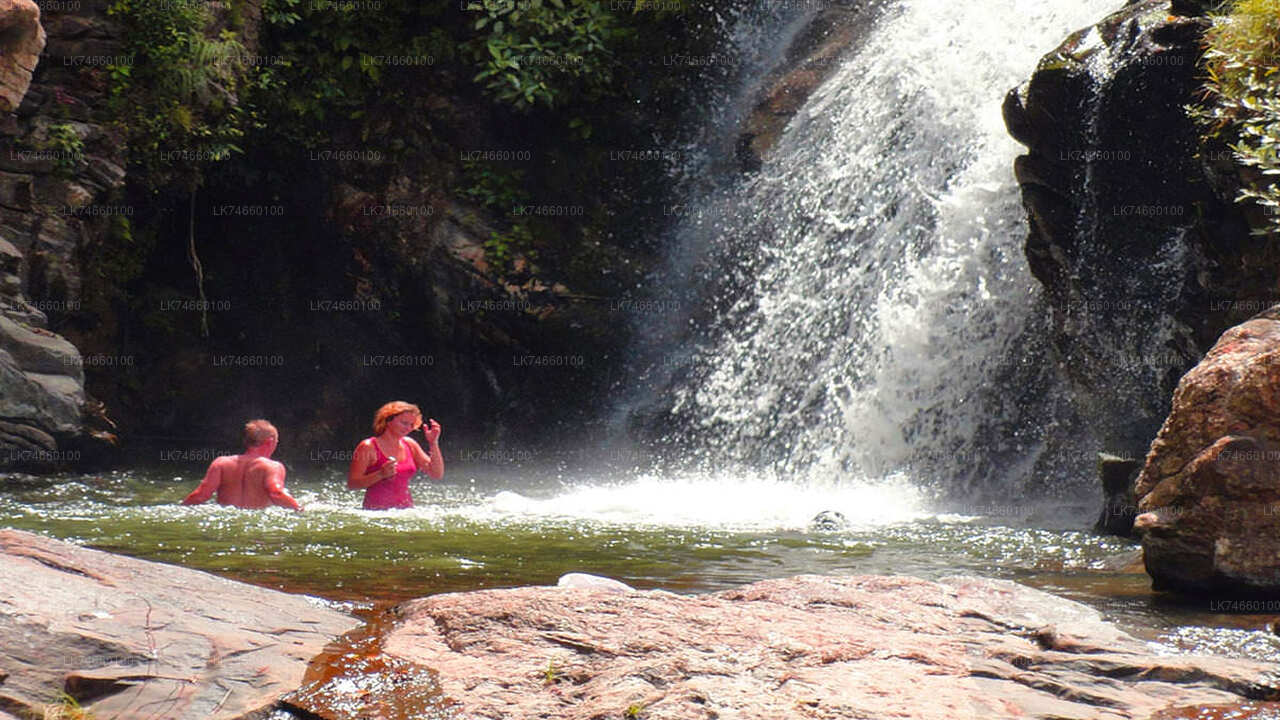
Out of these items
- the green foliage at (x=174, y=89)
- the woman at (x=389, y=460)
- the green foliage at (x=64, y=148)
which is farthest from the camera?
the green foliage at (x=174, y=89)

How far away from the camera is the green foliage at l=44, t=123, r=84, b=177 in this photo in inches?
459

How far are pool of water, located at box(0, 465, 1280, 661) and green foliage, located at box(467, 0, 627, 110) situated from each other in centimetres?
520

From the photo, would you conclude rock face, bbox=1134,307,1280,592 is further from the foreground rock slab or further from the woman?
the woman

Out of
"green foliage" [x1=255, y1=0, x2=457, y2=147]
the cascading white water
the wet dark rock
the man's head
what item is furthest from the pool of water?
"green foliage" [x1=255, y1=0, x2=457, y2=147]

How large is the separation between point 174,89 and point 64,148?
1.54 meters

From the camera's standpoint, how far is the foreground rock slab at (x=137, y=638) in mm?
3289

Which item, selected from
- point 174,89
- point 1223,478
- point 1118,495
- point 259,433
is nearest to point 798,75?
point 174,89

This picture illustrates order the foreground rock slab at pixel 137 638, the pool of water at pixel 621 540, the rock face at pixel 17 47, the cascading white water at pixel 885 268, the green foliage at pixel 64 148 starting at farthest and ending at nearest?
the green foliage at pixel 64 148 → the cascading white water at pixel 885 268 → the rock face at pixel 17 47 → the pool of water at pixel 621 540 → the foreground rock slab at pixel 137 638

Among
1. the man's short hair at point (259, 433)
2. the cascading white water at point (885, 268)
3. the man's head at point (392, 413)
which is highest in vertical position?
the cascading white water at point (885, 268)

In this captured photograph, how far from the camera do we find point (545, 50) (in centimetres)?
1423

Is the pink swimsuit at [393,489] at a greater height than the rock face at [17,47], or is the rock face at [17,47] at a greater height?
the rock face at [17,47]

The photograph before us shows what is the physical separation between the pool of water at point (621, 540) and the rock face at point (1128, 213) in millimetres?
1220

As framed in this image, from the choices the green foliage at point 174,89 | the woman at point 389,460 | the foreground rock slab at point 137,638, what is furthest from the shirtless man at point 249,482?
the green foliage at point 174,89

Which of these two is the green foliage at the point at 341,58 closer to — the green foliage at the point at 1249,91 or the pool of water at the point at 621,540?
the pool of water at the point at 621,540
